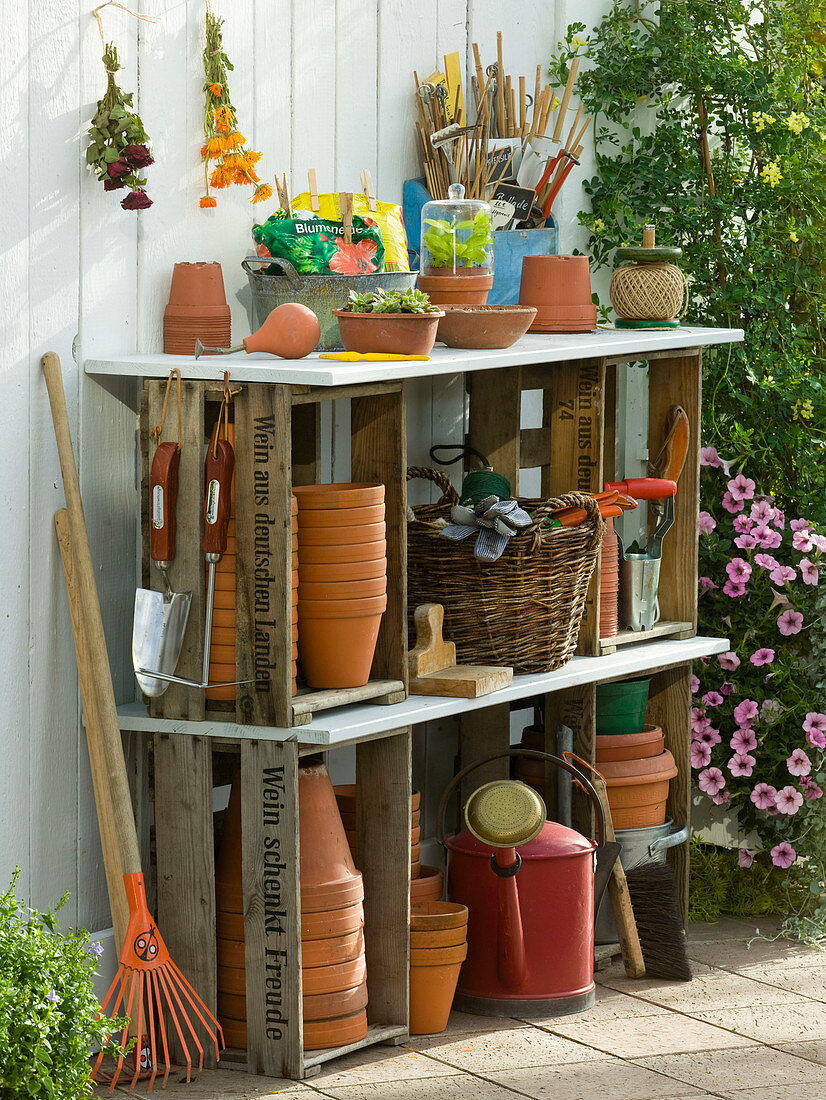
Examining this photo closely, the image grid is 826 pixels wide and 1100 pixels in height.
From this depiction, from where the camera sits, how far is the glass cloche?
3.39m

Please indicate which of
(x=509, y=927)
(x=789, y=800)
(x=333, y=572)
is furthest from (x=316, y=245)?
(x=789, y=800)

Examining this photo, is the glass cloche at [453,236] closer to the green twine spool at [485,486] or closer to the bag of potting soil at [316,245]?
the bag of potting soil at [316,245]

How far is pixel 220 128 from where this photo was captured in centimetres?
306

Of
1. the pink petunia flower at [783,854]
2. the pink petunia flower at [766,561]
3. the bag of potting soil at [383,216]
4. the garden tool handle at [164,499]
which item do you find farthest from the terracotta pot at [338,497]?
the pink petunia flower at [783,854]

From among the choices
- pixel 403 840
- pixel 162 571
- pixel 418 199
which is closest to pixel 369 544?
pixel 162 571

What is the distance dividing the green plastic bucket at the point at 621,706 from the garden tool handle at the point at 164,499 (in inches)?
47.4

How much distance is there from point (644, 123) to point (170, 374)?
5.95 feet

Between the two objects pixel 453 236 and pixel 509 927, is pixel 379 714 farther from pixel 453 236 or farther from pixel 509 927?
pixel 453 236

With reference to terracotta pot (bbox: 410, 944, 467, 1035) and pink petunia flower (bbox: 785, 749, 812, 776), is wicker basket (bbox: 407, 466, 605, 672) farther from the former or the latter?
pink petunia flower (bbox: 785, 749, 812, 776)

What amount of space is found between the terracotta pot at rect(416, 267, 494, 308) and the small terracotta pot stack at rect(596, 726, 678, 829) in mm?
996

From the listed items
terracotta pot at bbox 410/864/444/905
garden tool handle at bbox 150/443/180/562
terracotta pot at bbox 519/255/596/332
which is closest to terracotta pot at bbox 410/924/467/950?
terracotta pot at bbox 410/864/444/905

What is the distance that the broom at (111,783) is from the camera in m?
2.83

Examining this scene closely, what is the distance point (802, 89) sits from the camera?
419cm

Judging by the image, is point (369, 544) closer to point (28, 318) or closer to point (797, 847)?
point (28, 318)
